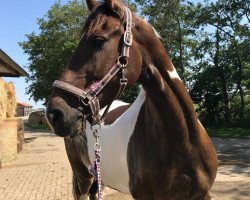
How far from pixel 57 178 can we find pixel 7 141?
170 inches

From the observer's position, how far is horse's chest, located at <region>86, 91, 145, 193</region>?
11.7ft

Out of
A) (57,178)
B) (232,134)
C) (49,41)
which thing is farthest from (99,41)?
(49,41)

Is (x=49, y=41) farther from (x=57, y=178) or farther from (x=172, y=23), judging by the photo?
(x=57, y=178)

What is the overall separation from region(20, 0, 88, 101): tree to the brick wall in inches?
899

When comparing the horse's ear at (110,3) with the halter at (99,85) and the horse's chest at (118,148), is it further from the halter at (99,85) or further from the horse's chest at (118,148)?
the horse's chest at (118,148)

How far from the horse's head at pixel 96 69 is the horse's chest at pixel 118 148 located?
39.2 inches

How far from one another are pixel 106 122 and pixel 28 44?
40.3 metres

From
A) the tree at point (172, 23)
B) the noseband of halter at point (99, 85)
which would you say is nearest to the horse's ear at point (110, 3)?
the noseband of halter at point (99, 85)

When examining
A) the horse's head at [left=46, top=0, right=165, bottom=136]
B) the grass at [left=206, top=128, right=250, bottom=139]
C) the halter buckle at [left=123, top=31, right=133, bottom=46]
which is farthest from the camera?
the grass at [left=206, top=128, right=250, bottom=139]

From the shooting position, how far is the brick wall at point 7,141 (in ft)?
42.1

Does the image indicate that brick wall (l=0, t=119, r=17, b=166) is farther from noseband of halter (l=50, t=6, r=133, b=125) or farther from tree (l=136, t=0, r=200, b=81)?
tree (l=136, t=0, r=200, b=81)

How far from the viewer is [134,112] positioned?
11.8ft

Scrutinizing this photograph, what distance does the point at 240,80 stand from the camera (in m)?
27.8

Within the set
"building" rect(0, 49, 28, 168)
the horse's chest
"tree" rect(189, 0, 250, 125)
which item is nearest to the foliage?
"tree" rect(189, 0, 250, 125)
